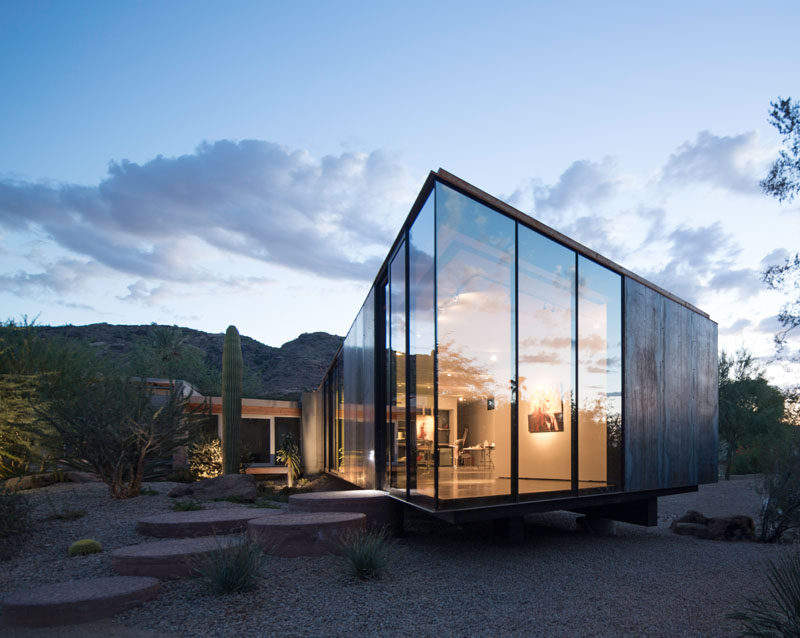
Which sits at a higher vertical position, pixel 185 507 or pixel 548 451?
pixel 548 451

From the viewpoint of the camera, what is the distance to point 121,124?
10398 mm

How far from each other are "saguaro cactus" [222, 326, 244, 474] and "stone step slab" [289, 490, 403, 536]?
312 inches

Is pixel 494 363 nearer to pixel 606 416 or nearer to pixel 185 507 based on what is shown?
pixel 606 416

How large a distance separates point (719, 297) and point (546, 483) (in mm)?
12636

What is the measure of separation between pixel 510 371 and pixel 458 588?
2.51m

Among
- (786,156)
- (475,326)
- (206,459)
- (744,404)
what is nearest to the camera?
(475,326)

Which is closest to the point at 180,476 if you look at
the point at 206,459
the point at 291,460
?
the point at 206,459

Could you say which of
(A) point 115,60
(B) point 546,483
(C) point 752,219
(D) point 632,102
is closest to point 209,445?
(A) point 115,60

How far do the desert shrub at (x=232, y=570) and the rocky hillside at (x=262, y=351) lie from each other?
3778cm

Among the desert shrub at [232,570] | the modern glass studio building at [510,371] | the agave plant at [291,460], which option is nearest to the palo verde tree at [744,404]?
the modern glass studio building at [510,371]

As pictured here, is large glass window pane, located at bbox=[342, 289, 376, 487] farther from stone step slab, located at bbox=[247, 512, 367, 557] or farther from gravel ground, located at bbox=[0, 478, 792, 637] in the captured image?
stone step slab, located at bbox=[247, 512, 367, 557]

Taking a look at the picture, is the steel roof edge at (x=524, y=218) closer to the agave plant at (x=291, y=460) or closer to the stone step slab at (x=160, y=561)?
the stone step slab at (x=160, y=561)

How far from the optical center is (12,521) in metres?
6.36

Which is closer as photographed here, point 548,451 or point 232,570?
point 232,570
